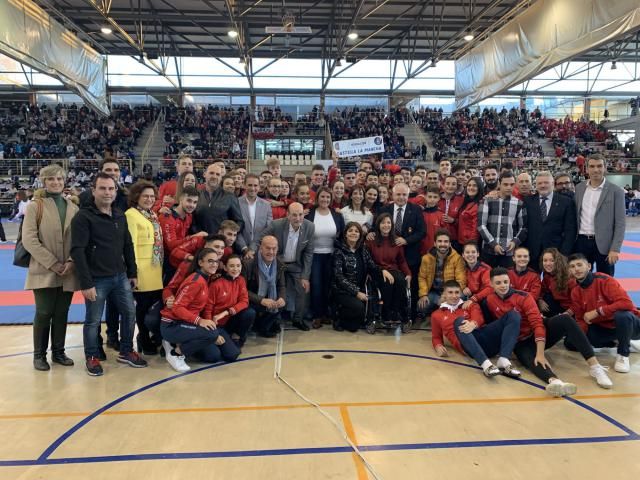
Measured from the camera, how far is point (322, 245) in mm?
4988

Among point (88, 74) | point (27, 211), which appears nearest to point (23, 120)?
point (88, 74)

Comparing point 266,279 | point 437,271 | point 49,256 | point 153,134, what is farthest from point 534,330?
point 153,134

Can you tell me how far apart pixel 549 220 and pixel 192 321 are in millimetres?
3785

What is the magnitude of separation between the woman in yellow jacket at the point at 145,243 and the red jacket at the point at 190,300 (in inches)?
13.8

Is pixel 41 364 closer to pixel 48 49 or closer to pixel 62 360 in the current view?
pixel 62 360

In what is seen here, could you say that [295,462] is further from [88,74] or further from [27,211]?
[88,74]

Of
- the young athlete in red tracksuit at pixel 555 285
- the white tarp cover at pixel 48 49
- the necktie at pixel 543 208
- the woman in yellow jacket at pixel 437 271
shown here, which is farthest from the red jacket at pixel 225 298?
the white tarp cover at pixel 48 49

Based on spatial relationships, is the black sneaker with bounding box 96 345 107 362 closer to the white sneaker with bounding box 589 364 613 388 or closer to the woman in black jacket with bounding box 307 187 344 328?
the woman in black jacket with bounding box 307 187 344 328

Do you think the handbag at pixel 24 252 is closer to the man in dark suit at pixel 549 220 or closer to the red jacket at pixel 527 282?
the red jacket at pixel 527 282

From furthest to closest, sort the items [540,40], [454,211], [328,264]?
[540,40]
[454,211]
[328,264]

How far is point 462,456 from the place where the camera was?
8.55 ft

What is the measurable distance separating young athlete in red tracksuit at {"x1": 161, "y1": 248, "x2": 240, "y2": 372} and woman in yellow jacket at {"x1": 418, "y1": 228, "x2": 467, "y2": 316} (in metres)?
2.25

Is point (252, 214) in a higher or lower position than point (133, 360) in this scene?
higher

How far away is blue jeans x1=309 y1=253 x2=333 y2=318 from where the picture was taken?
5000mm
